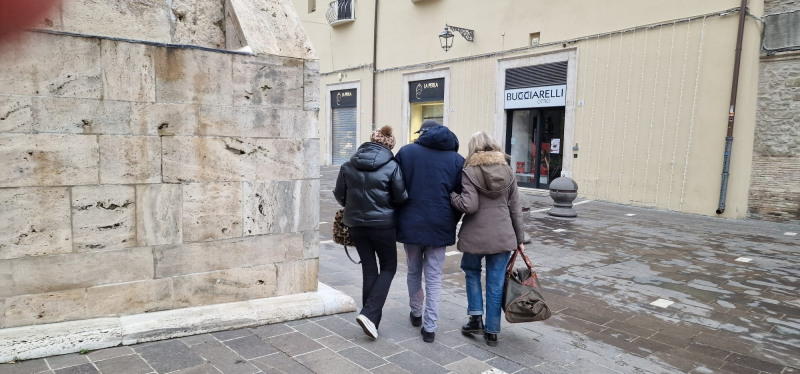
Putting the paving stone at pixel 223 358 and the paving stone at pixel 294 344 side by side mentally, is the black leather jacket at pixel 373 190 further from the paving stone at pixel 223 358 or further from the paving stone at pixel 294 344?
the paving stone at pixel 223 358

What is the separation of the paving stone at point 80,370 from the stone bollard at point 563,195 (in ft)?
30.8

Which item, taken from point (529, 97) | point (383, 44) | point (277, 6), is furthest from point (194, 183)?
point (383, 44)

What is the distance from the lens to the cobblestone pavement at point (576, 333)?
355cm

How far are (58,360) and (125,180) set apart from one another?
127 centimetres

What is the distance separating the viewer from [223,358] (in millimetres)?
3547

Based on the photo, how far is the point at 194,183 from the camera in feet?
13.3

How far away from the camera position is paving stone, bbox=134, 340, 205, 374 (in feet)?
11.1

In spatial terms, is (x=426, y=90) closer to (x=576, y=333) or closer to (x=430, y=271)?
(x=576, y=333)

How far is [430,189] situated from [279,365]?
166 cm

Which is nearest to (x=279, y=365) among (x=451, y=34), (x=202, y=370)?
(x=202, y=370)

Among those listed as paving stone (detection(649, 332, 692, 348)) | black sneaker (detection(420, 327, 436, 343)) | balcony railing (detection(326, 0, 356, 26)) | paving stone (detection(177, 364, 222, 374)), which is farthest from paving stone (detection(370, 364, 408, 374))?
balcony railing (detection(326, 0, 356, 26))

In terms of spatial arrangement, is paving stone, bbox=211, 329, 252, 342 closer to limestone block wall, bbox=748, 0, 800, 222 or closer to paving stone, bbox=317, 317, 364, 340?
paving stone, bbox=317, 317, 364, 340

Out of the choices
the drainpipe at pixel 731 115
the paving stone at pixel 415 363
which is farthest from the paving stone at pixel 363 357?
the drainpipe at pixel 731 115

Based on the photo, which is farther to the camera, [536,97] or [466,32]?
[466,32]
